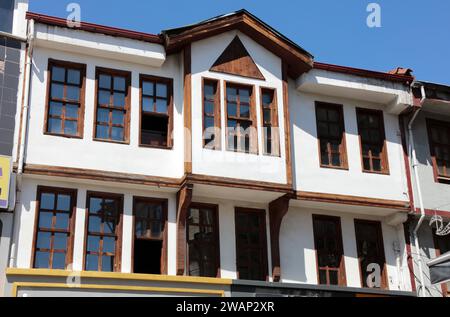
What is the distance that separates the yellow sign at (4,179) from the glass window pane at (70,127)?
5.58 ft

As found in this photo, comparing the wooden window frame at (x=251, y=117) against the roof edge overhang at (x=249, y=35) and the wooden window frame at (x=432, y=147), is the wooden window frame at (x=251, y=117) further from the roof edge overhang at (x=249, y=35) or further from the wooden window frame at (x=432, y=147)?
the wooden window frame at (x=432, y=147)

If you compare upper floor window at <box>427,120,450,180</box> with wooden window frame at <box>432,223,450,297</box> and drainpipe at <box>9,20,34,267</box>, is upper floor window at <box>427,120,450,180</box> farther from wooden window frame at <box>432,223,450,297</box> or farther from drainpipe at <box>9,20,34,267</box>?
drainpipe at <box>9,20,34,267</box>

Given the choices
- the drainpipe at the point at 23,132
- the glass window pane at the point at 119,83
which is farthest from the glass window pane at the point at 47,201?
the glass window pane at the point at 119,83

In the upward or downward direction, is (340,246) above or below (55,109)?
below

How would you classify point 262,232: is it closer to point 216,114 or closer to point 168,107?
point 216,114

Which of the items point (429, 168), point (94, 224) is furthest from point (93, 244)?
point (429, 168)

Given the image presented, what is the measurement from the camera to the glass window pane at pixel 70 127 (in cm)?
1778

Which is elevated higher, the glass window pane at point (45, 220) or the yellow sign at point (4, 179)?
the yellow sign at point (4, 179)

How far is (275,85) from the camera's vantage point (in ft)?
64.5

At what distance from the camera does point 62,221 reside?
A: 56.1 feet

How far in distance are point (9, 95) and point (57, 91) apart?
1191mm

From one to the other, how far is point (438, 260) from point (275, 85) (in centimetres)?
633

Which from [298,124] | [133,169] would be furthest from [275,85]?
[133,169]

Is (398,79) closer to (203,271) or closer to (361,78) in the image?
(361,78)
